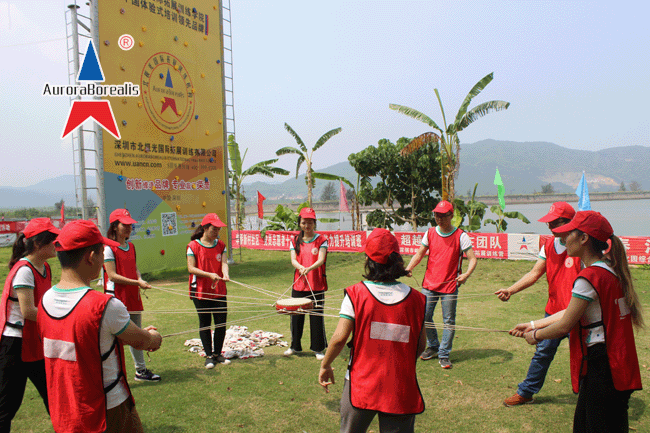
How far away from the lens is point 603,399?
236 cm

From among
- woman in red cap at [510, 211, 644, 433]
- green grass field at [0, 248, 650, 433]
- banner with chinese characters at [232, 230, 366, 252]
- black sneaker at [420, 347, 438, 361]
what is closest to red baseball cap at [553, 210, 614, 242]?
woman in red cap at [510, 211, 644, 433]

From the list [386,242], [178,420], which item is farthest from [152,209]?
[386,242]

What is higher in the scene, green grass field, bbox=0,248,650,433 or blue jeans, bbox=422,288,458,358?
blue jeans, bbox=422,288,458,358

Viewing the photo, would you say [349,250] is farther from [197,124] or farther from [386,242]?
[386,242]

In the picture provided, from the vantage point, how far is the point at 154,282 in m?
11.0

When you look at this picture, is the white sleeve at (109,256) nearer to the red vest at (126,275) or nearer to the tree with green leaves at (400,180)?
the red vest at (126,275)

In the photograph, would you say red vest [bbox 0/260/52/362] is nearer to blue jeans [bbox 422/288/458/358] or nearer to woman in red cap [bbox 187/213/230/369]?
woman in red cap [bbox 187/213/230/369]

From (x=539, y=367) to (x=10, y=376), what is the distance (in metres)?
4.24

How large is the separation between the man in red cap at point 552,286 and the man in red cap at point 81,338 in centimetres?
329

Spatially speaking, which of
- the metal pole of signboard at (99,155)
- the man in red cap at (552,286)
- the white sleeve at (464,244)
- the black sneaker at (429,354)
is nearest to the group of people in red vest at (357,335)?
the man in red cap at (552,286)

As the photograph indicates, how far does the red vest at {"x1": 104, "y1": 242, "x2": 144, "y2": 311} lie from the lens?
4.11 m

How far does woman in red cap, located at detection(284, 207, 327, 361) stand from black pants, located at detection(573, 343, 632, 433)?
10.0 feet

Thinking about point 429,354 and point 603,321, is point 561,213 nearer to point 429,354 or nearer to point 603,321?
point 603,321

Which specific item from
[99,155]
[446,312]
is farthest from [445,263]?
[99,155]
